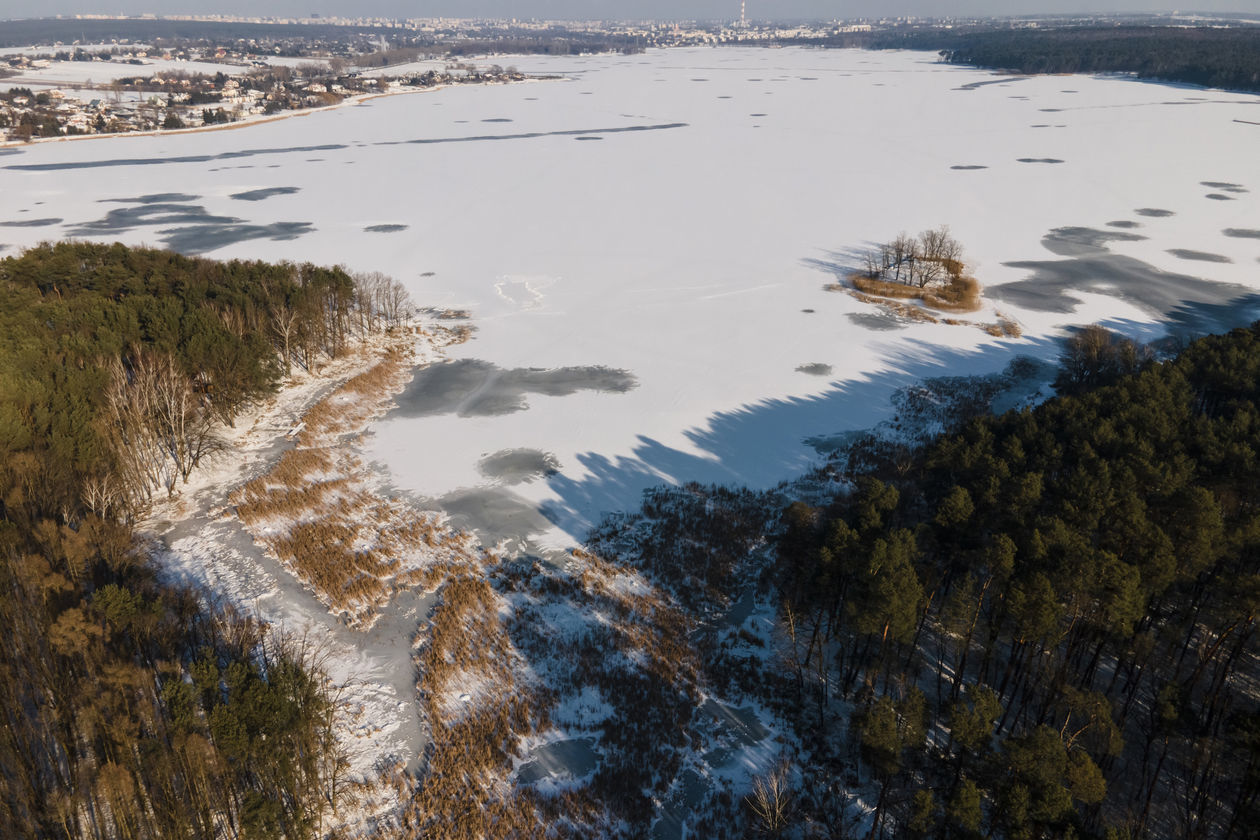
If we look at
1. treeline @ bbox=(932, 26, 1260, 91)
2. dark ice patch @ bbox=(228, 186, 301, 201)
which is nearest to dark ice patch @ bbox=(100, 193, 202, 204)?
dark ice patch @ bbox=(228, 186, 301, 201)

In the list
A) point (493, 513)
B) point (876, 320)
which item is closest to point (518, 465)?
point (493, 513)

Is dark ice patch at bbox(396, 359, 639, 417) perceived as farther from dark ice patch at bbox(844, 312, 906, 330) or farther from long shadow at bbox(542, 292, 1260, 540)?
dark ice patch at bbox(844, 312, 906, 330)

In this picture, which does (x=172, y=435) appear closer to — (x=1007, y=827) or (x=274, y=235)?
(x=1007, y=827)

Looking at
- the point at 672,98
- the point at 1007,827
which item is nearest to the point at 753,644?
the point at 1007,827

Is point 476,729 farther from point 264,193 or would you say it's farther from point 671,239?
point 264,193

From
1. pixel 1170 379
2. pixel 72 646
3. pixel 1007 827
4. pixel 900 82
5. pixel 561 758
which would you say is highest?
pixel 900 82

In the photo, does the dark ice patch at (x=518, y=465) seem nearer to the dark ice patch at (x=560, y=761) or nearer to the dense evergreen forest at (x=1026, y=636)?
the dense evergreen forest at (x=1026, y=636)
